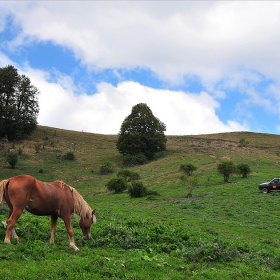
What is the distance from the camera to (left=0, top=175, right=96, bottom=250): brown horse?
8320mm

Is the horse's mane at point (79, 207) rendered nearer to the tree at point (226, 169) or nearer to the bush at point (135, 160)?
the tree at point (226, 169)

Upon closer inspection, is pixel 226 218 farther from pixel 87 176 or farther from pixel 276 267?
pixel 87 176

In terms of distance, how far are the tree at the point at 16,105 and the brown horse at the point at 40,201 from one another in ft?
184

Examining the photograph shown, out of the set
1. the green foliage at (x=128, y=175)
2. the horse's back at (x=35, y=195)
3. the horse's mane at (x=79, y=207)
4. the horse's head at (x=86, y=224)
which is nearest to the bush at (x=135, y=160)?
the green foliage at (x=128, y=175)

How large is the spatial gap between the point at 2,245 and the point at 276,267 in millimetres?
8730

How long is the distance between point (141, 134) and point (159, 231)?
49829mm

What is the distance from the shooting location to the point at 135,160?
57.2 m

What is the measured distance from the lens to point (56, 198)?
9.02 m

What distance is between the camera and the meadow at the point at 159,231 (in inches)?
294

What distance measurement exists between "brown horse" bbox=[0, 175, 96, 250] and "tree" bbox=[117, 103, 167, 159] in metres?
50.1

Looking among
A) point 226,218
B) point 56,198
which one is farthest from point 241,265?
point 226,218

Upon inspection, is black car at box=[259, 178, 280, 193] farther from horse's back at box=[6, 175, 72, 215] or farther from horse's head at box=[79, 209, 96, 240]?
horse's back at box=[6, 175, 72, 215]

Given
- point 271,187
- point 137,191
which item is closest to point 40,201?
point 137,191

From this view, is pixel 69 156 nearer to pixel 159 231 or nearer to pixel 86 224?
pixel 159 231
